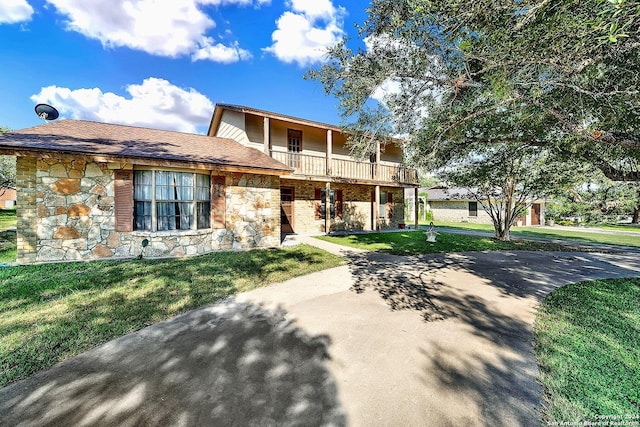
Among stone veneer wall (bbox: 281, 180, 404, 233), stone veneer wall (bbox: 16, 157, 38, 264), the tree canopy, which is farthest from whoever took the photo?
stone veneer wall (bbox: 281, 180, 404, 233)

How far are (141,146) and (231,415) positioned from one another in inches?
352

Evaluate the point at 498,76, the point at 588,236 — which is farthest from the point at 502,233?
the point at 498,76

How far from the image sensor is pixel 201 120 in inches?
2032

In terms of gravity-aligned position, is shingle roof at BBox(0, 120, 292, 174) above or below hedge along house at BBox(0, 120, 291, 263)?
above

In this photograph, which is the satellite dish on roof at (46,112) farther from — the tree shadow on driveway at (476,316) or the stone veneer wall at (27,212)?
the tree shadow on driveway at (476,316)

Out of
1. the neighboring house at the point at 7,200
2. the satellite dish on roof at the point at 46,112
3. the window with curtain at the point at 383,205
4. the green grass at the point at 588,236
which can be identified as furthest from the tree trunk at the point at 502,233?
the neighboring house at the point at 7,200

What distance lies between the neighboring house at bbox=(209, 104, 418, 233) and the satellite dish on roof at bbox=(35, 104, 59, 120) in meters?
6.40

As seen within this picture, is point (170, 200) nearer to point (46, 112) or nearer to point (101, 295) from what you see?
point (101, 295)

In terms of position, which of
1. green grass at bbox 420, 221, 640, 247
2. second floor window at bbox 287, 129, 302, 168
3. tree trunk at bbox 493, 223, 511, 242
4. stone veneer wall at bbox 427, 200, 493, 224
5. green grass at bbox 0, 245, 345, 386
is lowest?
green grass at bbox 420, 221, 640, 247

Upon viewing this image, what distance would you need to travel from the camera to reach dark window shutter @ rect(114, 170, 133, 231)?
7.38 metres

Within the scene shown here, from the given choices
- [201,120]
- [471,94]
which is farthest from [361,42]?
[201,120]

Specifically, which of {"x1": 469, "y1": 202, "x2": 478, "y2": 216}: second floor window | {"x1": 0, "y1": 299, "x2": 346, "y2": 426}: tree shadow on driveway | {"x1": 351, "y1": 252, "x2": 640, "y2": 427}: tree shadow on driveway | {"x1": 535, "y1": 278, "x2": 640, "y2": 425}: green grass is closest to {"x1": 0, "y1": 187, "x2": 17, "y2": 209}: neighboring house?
{"x1": 0, "y1": 299, "x2": 346, "y2": 426}: tree shadow on driveway

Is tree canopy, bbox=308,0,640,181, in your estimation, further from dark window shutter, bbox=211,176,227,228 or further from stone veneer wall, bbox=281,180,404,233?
stone veneer wall, bbox=281,180,404,233

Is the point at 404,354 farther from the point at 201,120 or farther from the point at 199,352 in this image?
the point at 201,120
